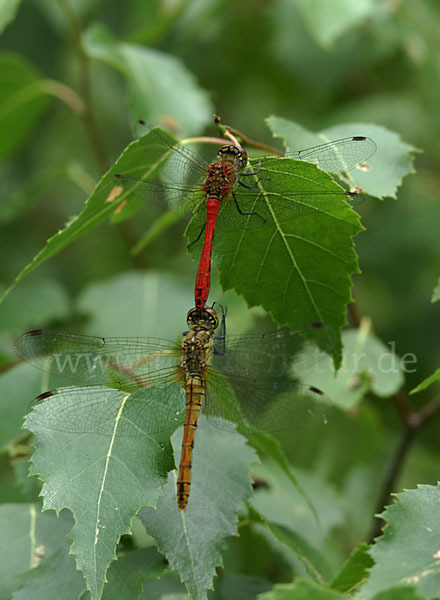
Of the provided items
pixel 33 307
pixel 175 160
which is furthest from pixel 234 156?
pixel 33 307

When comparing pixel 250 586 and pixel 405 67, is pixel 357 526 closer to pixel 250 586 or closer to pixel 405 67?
pixel 250 586

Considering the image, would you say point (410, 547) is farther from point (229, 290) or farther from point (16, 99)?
point (16, 99)

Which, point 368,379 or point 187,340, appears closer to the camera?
point 187,340

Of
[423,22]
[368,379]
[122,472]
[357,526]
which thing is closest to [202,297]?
[122,472]

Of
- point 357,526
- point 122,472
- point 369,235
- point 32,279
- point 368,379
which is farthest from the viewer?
point 369,235

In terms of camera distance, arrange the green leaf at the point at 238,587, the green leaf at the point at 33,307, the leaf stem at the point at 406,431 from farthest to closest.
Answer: the green leaf at the point at 33,307 → the leaf stem at the point at 406,431 → the green leaf at the point at 238,587

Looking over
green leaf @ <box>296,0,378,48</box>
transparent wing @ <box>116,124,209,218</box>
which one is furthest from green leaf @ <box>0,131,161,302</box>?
green leaf @ <box>296,0,378,48</box>

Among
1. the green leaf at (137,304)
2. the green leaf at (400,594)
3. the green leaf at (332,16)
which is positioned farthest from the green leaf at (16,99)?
the green leaf at (400,594)

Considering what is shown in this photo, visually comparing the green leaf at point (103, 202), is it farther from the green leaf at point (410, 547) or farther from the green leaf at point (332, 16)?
the green leaf at point (332, 16)
